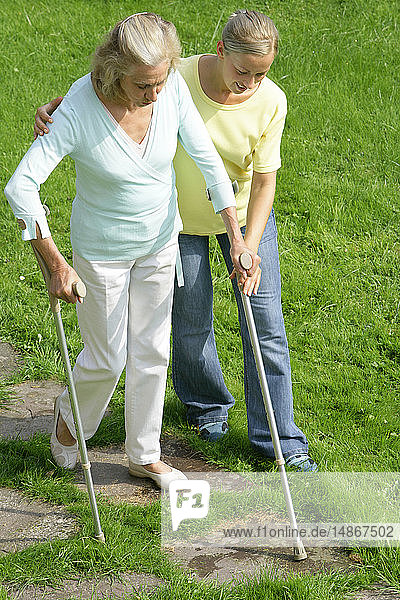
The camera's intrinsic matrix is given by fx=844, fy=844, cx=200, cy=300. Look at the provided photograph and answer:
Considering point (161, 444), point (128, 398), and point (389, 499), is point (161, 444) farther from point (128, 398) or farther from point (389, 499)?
point (389, 499)

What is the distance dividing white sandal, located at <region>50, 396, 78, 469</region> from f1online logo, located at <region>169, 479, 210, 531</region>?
0.46 m

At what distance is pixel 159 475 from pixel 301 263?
216 cm

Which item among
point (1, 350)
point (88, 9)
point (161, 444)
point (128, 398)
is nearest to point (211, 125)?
point (128, 398)

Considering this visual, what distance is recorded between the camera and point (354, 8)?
320 inches

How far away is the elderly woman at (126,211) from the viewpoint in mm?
2826

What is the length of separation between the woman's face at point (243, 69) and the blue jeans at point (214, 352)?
65cm

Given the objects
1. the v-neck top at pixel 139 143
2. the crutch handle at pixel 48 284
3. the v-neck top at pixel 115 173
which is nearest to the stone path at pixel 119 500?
the crutch handle at pixel 48 284

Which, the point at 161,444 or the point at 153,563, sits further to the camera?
the point at 161,444

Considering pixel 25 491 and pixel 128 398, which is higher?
pixel 128 398

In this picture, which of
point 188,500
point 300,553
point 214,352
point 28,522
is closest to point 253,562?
point 300,553

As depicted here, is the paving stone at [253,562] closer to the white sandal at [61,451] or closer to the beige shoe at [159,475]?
the beige shoe at [159,475]

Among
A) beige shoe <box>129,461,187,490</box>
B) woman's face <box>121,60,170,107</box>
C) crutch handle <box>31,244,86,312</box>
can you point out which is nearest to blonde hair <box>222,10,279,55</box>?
woman's face <box>121,60,170,107</box>

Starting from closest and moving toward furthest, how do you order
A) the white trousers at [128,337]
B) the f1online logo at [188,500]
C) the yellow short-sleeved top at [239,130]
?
1. the white trousers at [128,337]
2. the yellow short-sleeved top at [239,130]
3. the f1online logo at [188,500]

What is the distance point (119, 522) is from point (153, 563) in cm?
26
